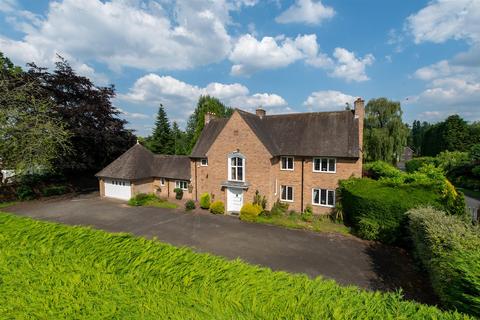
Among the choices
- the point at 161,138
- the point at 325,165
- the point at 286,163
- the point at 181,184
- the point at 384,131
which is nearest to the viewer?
the point at 325,165

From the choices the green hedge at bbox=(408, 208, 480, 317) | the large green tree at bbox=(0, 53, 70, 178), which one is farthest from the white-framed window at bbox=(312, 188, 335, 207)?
the large green tree at bbox=(0, 53, 70, 178)

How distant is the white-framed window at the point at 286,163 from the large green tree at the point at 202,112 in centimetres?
2467

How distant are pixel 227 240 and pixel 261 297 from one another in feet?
34.7

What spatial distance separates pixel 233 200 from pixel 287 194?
5.01 m

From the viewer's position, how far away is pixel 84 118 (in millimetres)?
28078

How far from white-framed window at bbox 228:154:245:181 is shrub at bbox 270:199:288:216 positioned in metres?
3.66

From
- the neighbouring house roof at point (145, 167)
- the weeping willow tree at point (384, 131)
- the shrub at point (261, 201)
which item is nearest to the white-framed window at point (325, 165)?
the shrub at point (261, 201)

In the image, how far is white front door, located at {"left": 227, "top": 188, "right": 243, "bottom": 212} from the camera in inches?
794

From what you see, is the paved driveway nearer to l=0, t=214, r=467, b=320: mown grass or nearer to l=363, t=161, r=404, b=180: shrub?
l=0, t=214, r=467, b=320: mown grass

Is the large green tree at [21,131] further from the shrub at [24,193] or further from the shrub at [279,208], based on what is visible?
the shrub at [279,208]

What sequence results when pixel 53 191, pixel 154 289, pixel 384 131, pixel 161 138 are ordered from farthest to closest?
pixel 161 138
pixel 384 131
pixel 53 191
pixel 154 289

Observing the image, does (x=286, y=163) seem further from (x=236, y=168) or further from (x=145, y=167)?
(x=145, y=167)

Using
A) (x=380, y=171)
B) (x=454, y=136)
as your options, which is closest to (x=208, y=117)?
(x=380, y=171)

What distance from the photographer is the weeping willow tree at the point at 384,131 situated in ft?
103
